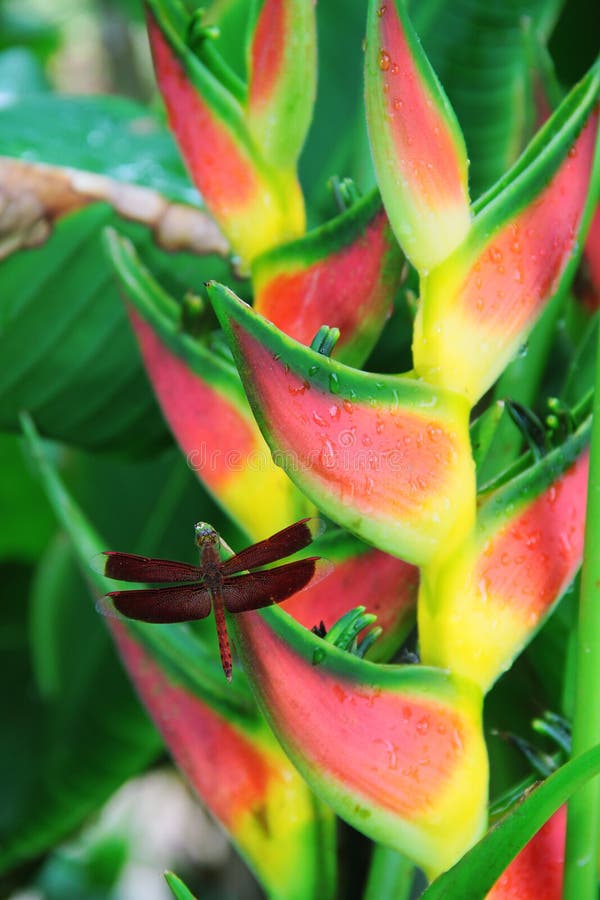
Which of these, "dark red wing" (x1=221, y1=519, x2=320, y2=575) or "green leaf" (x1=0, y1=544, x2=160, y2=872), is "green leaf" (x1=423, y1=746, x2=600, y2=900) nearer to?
"dark red wing" (x1=221, y1=519, x2=320, y2=575)

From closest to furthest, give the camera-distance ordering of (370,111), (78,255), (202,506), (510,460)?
(370,111)
(510,460)
(78,255)
(202,506)

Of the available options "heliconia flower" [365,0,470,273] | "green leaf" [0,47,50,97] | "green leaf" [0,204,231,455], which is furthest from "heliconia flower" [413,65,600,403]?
"green leaf" [0,47,50,97]

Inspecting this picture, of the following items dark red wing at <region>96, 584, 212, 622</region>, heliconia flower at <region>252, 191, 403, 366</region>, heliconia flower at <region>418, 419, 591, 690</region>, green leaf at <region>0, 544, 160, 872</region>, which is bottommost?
green leaf at <region>0, 544, 160, 872</region>

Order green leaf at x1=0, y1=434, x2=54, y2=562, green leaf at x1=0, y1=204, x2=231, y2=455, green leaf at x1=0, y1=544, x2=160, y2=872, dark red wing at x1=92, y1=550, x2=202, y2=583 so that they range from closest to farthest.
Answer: dark red wing at x1=92, y1=550, x2=202, y2=583
green leaf at x1=0, y1=204, x2=231, y2=455
green leaf at x1=0, y1=544, x2=160, y2=872
green leaf at x1=0, y1=434, x2=54, y2=562

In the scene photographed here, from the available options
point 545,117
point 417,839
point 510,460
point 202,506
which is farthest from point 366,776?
point 202,506

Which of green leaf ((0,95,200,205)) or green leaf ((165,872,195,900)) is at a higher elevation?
green leaf ((0,95,200,205))

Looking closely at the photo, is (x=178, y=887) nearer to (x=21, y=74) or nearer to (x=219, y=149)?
(x=219, y=149)

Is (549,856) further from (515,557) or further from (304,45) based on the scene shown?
(304,45)
